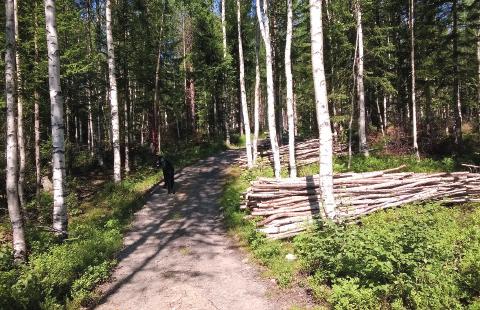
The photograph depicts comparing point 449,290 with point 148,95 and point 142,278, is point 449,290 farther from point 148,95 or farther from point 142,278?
point 148,95

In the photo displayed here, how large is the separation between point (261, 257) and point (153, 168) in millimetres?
15524

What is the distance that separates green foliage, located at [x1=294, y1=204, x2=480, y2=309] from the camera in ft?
20.3

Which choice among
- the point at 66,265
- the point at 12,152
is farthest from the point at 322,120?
the point at 12,152

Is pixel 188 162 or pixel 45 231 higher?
pixel 188 162

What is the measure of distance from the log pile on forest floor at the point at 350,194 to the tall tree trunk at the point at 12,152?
6218 millimetres

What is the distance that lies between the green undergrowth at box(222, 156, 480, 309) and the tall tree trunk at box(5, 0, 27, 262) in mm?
5827

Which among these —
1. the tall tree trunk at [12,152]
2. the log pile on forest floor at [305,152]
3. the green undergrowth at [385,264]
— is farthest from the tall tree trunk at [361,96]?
the tall tree trunk at [12,152]

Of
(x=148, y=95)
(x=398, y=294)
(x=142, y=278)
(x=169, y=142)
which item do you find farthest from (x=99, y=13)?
(x=398, y=294)

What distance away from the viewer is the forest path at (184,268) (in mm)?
7691

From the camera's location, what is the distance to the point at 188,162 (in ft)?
84.8

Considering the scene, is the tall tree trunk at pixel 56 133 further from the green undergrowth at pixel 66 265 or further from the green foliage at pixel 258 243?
the green foliage at pixel 258 243

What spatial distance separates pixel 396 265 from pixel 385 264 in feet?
2.30

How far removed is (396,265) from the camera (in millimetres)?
7207

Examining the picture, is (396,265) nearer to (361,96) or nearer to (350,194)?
(350,194)
